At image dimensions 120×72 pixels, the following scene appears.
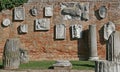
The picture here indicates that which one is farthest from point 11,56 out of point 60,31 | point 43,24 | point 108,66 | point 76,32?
point 108,66

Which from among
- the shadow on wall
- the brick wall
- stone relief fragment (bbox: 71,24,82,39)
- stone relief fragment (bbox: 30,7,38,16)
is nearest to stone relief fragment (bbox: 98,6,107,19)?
the brick wall

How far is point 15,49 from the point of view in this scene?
14.8 m

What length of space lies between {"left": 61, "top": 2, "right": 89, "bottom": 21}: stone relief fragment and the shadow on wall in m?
0.74

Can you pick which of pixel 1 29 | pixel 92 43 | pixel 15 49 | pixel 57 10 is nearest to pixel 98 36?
pixel 92 43

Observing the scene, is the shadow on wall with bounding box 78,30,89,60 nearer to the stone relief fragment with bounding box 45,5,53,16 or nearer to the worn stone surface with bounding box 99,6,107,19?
the worn stone surface with bounding box 99,6,107,19

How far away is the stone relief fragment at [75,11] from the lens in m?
19.4

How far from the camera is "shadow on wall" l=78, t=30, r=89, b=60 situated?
762 inches

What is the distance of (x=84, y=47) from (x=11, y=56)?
551 centimetres

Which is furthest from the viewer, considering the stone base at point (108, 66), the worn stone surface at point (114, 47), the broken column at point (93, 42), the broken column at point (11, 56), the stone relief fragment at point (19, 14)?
the stone relief fragment at point (19, 14)

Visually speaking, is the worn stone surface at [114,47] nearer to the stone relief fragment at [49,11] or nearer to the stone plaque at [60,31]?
the stone plaque at [60,31]

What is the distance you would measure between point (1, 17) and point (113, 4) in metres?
5.17

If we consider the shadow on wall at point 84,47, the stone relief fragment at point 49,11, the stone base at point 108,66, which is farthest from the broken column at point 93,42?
the stone base at point 108,66

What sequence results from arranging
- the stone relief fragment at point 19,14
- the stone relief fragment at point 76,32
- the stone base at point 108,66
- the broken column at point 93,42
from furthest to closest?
the stone relief fragment at point 19,14, the stone relief fragment at point 76,32, the broken column at point 93,42, the stone base at point 108,66

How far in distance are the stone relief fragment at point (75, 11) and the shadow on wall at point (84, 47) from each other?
736 mm
